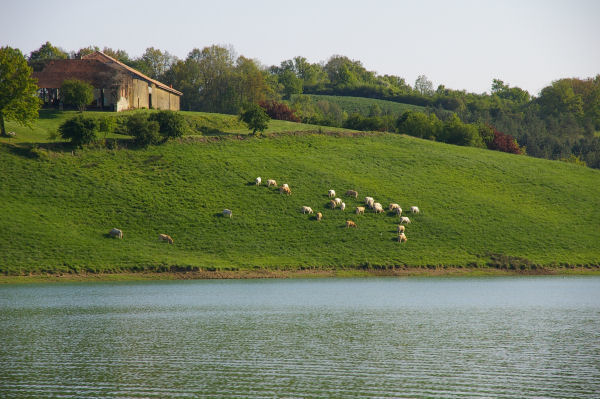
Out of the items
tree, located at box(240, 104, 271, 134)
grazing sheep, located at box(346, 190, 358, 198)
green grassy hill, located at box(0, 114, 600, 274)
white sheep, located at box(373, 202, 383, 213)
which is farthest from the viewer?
tree, located at box(240, 104, 271, 134)

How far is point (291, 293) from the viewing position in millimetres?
47906

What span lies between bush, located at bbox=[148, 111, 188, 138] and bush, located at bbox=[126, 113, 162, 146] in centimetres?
178

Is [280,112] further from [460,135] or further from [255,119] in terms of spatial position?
[460,135]

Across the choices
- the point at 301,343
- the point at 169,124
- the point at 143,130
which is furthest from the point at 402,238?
the point at 143,130

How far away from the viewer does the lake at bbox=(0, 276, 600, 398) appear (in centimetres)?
2069

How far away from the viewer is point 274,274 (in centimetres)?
6000

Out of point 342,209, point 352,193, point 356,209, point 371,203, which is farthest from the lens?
point 352,193

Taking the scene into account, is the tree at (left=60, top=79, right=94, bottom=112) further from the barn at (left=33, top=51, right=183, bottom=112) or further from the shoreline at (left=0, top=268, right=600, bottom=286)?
the shoreline at (left=0, top=268, right=600, bottom=286)

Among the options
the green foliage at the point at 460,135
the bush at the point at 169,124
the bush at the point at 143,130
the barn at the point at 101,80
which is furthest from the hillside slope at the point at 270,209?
the barn at the point at 101,80

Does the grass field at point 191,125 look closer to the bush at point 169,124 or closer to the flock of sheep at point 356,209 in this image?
the bush at point 169,124

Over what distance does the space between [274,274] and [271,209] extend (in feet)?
49.3

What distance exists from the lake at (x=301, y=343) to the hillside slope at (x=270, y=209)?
44.7 ft

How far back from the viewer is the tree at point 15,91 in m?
82.9

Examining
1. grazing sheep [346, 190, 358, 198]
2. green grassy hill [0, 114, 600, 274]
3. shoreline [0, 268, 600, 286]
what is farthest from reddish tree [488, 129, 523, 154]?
shoreline [0, 268, 600, 286]
